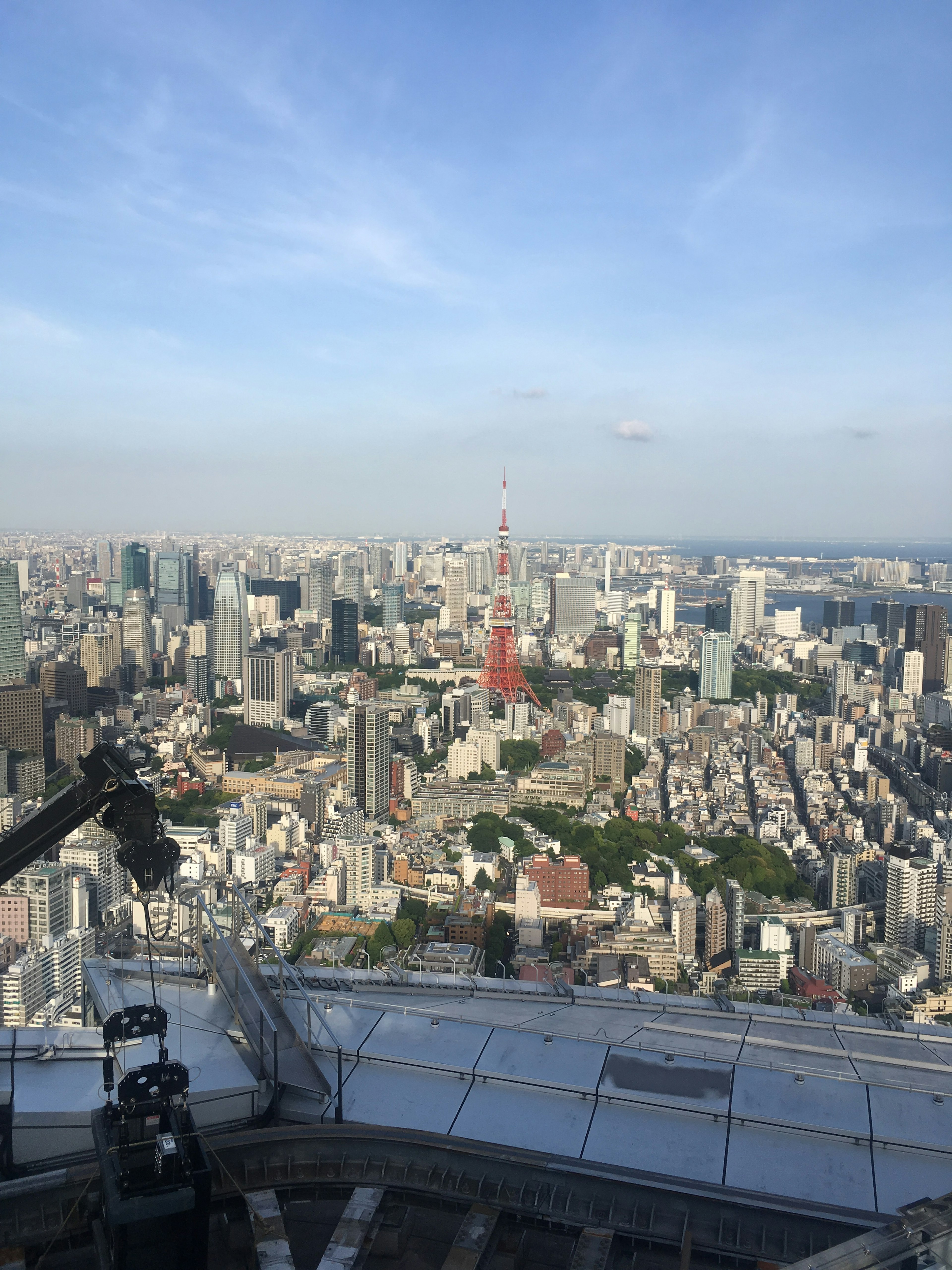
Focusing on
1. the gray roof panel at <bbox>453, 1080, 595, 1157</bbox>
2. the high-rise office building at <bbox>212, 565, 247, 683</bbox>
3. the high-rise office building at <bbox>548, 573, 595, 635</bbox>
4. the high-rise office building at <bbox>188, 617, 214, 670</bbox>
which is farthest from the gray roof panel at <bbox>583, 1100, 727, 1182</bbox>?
the high-rise office building at <bbox>548, 573, 595, 635</bbox>

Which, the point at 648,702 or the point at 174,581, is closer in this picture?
the point at 648,702

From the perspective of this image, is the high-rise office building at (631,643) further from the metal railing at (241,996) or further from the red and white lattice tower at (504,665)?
the metal railing at (241,996)

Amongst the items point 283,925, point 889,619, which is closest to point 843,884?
point 283,925

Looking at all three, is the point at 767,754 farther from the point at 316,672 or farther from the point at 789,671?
the point at 316,672

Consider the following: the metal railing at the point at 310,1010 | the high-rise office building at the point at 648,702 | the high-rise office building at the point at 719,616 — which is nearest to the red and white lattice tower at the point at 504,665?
the high-rise office building at the point at 648,702

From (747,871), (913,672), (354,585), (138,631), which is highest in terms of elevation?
(354,585)

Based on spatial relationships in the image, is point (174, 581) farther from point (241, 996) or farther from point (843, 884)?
point (241, 996)

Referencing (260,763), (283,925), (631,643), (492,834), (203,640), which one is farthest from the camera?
(631,643)
